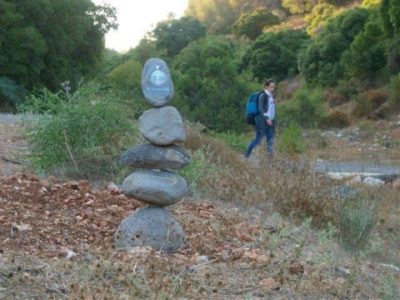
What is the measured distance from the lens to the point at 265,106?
44.9ft

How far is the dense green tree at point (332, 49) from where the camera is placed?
40281 mm

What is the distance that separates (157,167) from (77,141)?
123 inches

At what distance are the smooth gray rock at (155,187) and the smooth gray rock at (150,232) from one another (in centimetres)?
12

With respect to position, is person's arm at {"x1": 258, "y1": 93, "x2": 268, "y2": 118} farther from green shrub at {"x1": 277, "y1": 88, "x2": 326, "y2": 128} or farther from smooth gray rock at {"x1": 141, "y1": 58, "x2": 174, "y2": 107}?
green shrub at {"x1": 277, "y1": 88, "x2": 326, "y2": 128}

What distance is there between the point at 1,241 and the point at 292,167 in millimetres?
4043

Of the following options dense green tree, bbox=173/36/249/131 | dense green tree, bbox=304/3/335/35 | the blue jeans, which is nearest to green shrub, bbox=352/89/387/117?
dense green tree, bbox=173/36/249/131

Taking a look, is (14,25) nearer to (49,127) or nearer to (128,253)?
(49,127)

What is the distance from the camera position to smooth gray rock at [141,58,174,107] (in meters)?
6.18

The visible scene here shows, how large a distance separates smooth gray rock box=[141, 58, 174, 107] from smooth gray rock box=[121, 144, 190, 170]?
1.10 feet

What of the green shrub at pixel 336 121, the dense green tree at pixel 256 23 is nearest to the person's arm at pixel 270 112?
the green shrub at pixel 336 121

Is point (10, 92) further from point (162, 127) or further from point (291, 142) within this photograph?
point (162, 127)

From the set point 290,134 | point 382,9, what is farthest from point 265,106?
point 382,9

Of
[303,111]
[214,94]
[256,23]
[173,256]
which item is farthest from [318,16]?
[173,256]

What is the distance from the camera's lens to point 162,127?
621 cm
